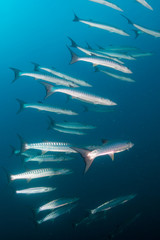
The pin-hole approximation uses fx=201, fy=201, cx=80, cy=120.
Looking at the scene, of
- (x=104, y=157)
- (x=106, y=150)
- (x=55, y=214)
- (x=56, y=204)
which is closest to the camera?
(x=106, y=150)

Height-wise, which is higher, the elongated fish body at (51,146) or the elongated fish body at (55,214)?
the elongated fish body at (51,146)

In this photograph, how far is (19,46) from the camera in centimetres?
6181

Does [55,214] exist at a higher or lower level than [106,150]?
lower

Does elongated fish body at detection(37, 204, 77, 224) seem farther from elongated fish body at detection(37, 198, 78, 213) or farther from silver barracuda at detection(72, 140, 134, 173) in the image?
silver barracuda at detection(72, 140, 134, 173)

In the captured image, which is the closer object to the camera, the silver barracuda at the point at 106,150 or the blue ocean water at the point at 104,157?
the silver barracuda at the point at 106,150

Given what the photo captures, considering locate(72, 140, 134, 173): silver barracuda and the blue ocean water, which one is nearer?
locate(72, 140, 134, 173): silver barracuda

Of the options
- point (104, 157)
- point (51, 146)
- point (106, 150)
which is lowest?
point (104, 157)

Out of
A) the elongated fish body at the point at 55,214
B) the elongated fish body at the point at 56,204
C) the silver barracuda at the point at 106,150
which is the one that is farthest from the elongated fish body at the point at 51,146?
the silver barracuda at the point at 106,150

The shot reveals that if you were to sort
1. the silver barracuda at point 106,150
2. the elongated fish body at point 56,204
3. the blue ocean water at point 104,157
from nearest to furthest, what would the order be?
the silver barracuda at point 106,150
the elongated fish body at point 56,204
the blue ocean water at point 104,157

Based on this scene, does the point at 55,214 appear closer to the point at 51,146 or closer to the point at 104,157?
the point at 51,146

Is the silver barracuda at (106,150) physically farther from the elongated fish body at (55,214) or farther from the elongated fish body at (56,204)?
the elongated fish body at (55,214)

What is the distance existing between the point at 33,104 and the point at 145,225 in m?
7.24

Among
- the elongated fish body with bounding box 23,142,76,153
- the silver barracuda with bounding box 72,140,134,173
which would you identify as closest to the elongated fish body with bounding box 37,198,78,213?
the elongated fish body with bounding box 23,142,76,153

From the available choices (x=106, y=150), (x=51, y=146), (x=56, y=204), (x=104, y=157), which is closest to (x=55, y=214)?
(x=56, y=204)
